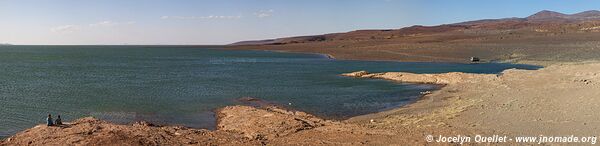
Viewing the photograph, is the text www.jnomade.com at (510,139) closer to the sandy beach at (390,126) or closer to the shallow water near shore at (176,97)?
the sandy beach at (390,126)

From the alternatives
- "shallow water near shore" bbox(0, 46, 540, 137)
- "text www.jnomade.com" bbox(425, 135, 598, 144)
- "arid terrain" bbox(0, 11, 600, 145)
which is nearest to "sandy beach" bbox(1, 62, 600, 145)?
"arid terrain" bbox(0, 11, 600, 145)

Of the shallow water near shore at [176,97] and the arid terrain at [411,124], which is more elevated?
the arid terrain at [411,124]

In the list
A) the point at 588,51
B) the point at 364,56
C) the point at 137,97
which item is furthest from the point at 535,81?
the point at 364,56

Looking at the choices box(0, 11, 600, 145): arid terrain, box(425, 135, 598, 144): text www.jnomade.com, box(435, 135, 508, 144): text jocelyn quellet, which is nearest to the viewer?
box(425, 135, 598, 144): text www.jnomade.com

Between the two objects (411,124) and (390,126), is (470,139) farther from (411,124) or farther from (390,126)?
(390,126)

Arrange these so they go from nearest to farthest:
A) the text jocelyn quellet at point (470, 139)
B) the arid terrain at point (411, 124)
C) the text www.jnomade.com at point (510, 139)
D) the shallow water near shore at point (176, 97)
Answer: the text www.jnomade.com at point (510, 139) → the text jocelyn quellet at point (470, 139) → the arid terrain at point (411, 124) → the shallow water near shore at point (176, 97)

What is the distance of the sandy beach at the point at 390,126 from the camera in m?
14.6

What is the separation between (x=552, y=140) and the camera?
44.3ft

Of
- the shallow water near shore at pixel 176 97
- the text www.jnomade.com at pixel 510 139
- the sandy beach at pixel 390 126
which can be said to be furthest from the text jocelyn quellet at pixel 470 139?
the shallow water near shore at pixel 176 97

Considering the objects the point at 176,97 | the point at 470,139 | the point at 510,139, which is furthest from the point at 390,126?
the point at 176,97

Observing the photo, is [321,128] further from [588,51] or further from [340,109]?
[588,51]

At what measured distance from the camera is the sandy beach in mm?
14609

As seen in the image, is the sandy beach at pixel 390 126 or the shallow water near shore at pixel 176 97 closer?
the sandy beach at pixel 390 126

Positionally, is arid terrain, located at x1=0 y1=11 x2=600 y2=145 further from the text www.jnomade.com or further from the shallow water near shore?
the shallow water near shore
